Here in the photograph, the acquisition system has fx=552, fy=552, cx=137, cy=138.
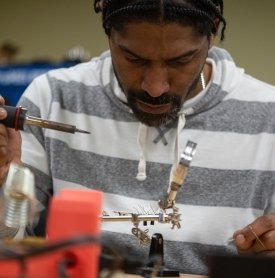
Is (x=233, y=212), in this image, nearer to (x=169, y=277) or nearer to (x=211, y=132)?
(x=211, y=132)

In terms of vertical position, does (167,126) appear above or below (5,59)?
below

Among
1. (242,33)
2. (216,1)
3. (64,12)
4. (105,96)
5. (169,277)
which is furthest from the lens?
(64,12)

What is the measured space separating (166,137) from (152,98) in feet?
0.76

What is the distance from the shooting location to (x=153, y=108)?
122 cm

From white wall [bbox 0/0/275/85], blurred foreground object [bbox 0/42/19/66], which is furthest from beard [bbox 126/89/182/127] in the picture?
blurred foreground object [bbox 0/42/19/66]

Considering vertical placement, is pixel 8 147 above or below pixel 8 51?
below

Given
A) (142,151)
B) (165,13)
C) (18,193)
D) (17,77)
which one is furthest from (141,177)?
(17,77)

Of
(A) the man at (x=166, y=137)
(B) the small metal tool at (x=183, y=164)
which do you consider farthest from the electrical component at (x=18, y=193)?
(A) the man at (x=166, y=137)

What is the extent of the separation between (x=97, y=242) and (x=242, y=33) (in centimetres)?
278

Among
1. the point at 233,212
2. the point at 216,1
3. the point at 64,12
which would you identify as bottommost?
the point at 233,212

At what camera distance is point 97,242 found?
48 cm

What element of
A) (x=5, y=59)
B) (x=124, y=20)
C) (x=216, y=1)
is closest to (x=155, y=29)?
(x=124, y=20)

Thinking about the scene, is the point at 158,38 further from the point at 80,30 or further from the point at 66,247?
the point at 80,30

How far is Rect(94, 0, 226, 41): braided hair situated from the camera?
42.6 inches
